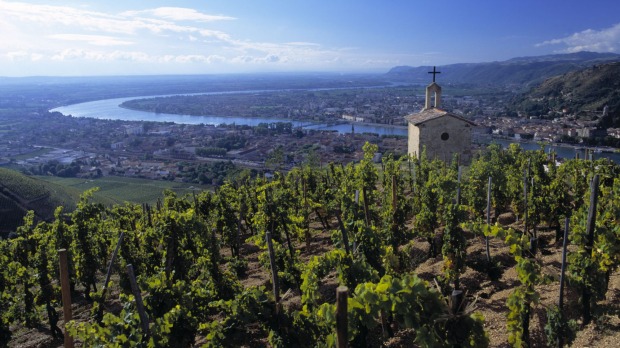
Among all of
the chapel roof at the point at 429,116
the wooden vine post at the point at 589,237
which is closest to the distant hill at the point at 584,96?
the chapel roof at the point at 429,116

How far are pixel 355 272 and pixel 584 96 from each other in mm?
111386

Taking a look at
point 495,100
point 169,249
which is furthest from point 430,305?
point 495,100

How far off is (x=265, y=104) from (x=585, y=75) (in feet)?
407

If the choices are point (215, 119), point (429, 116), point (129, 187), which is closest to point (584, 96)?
point (429, 116)

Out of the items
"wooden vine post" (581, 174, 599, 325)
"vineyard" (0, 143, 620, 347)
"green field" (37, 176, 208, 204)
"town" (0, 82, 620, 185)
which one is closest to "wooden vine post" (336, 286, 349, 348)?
"vineyard" (0, 143, 620, 347)

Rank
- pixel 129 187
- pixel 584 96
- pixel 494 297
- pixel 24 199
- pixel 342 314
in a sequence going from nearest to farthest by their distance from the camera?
pixel 342 314
pixel 494 297
pixel 24 199
pixel 129 187
pixel 584 96

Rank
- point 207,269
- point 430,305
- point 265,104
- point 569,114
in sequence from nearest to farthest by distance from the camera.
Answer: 1. point 430,305
2. point 207,269
3. point 569,114
4. point 265,104

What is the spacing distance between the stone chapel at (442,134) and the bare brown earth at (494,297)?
411 inches

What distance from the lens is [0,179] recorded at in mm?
44125

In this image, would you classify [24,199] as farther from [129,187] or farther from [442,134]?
[442,134]

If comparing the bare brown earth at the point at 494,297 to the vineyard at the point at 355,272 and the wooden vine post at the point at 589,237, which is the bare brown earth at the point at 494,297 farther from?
the wooden vine post at the point at 589,237

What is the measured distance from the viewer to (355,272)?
252 inches

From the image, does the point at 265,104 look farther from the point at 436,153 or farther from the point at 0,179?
the point at 436,153

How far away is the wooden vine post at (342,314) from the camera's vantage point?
12.5ft
